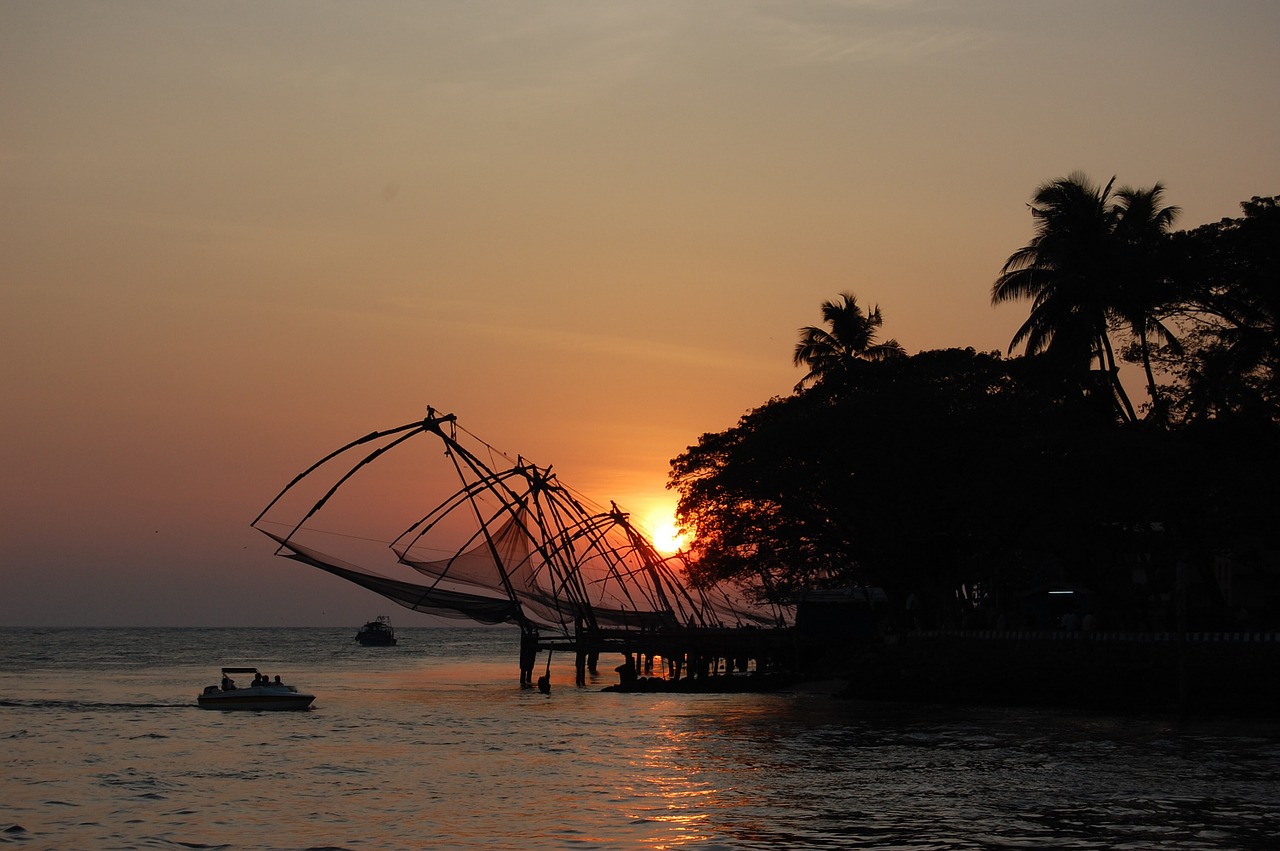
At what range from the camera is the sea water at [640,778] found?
13.1 m

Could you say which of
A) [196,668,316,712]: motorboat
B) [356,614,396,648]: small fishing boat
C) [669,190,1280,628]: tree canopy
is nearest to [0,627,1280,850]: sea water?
[196,668,316,712]: motorboat

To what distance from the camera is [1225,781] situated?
16047 mm

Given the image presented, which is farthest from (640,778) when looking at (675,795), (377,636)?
→ (377,636)

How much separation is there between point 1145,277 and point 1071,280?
94.1 inches

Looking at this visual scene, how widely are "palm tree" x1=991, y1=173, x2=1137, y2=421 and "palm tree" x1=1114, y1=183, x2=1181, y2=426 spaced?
0.40 m

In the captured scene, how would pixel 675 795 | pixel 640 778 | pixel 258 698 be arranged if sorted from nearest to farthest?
pixel 675 795 < pixel 640 778 < pixel 258 698

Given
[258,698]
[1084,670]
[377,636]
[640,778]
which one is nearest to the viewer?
[640,778]

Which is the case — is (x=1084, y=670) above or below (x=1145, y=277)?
below

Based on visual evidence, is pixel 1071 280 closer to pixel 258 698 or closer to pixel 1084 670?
pixel 1084 670

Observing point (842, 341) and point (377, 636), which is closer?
point (842, 341)

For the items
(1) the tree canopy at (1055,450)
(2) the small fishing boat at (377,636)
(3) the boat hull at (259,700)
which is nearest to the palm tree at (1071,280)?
(1) the tree canopy at (1055,450)

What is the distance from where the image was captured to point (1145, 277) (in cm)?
2914

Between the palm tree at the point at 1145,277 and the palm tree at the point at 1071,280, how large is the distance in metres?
0.40

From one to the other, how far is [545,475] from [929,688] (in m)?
12.6
